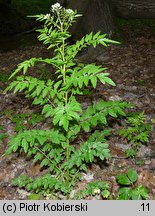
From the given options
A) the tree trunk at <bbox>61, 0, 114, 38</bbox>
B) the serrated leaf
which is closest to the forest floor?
the serrated leaf

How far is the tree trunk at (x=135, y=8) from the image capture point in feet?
23.1

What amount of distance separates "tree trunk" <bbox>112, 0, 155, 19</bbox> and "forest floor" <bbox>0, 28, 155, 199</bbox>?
568mm

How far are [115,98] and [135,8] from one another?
9.62 feet

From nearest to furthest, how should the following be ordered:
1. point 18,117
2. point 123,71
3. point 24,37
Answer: point 18,117, point 123,71, point 24,37

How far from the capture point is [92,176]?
4.02 meters

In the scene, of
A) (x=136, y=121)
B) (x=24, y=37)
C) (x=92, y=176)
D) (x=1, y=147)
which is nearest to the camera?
(x=92, y=176)

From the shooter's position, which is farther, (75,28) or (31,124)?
(75,28)

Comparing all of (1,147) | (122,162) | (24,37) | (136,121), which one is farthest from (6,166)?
(24,37)

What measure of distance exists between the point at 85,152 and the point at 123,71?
3.32m

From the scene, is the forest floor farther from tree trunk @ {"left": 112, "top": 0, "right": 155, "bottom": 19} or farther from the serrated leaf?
tree trunk @ {"left": 112, "top": 0, "right": 155, "bottom": 19}

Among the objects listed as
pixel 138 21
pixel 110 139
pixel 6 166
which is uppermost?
pixel 138 21

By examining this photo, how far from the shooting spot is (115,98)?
5.37 meters

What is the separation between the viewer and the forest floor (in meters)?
4.04

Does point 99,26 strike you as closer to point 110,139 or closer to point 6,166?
point 110,139
